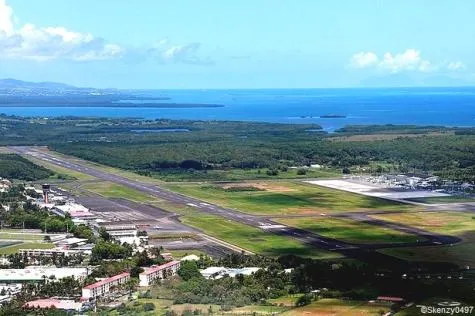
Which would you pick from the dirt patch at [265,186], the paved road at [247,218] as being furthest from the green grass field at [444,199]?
the paved road at [247,218]

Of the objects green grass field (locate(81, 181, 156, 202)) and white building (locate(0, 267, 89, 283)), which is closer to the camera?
white building (locate(0, 267, 89, 283))

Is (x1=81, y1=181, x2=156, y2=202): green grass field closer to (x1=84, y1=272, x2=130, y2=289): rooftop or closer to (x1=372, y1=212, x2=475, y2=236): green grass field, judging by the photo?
(x1=372, y1=212, x2=475, y2=236): green grass field

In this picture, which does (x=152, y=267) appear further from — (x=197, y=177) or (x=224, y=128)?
(x=224, y=128)

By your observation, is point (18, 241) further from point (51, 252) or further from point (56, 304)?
point (56, 304)

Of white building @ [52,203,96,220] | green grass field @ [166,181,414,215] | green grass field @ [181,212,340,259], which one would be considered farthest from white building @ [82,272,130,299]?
green grass field @ [166,181,414,215]

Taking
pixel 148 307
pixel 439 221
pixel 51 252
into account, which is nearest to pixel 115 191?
pixel 51 252

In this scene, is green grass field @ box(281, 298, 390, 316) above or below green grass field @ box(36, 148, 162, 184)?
above

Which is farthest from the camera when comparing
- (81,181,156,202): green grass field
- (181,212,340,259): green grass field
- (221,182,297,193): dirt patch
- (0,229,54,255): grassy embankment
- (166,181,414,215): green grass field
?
(221,182,297,193): dirt patch

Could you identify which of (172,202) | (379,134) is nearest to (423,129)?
(379,134)
